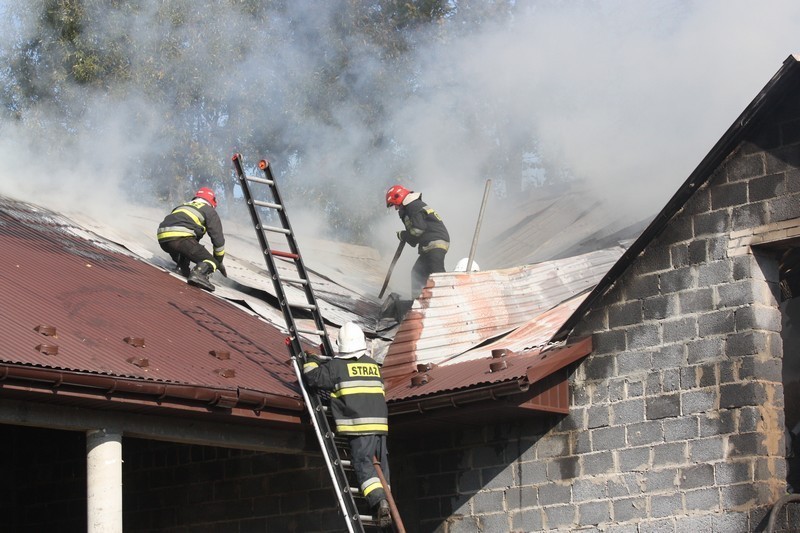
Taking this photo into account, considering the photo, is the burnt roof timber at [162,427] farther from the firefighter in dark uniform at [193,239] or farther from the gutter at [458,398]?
the firefighter in dark uniform at [193,239]

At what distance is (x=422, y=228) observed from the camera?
13.8 metres

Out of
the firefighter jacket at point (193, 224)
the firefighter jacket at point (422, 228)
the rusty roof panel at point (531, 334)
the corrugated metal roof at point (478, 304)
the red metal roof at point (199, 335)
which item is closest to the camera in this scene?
the red metal roof at point (199, 335)

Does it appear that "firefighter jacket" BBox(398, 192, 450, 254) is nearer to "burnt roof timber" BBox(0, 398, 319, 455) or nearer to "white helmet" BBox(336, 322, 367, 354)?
"burnt roof timber" BBox(0, 398, 319, 455)

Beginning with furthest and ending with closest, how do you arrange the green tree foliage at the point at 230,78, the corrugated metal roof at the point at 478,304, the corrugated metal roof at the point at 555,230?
1. the green tree foliage at the point at 230,78
2. the corrugated metal roof at the point at 555,230
3. the corrugated metal roof at the point at 478,304

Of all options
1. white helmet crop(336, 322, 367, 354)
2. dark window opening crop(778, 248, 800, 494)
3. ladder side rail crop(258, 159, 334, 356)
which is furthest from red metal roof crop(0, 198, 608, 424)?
dark window opening crop(778, 248, 800, 494)

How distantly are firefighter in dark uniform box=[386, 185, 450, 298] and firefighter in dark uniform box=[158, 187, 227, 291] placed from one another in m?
2.16

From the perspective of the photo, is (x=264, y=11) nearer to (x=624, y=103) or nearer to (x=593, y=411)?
(x=624, y=103)

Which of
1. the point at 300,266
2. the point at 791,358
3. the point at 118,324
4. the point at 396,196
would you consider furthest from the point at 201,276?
the point at 791,358

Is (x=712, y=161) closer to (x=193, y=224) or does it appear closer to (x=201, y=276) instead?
(x=201, y=276)

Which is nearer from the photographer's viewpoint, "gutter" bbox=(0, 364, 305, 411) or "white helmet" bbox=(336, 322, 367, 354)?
"gutter" bbox=(0, 364, 305, 411)

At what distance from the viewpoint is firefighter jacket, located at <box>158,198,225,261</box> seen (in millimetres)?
12109

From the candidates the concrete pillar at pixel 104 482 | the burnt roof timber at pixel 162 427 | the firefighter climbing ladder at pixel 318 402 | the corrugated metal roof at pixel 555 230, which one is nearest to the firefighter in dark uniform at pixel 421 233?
the corrugated metal roof at pixel 555 230

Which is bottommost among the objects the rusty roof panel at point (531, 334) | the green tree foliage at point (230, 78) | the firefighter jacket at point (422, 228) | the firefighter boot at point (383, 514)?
the firefighter boot at point (383, 514)

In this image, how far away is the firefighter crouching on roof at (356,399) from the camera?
30.0 feet
